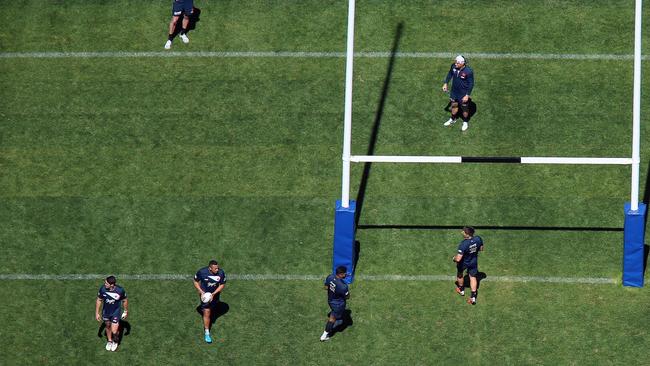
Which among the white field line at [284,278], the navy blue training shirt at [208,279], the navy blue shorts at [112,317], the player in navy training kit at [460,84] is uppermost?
the player in navy training kit at [460,84]

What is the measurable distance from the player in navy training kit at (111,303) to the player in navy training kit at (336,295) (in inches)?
128

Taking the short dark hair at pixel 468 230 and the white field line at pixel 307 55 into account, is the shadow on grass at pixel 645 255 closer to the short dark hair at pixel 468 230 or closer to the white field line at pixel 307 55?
the short dark hair at pixel 468 230

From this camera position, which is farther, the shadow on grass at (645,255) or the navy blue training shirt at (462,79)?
the navy blue training shirt at (462,79)

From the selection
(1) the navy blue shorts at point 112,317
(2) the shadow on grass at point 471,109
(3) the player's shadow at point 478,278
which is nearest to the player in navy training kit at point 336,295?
(3) the player's shadow at point 478,278

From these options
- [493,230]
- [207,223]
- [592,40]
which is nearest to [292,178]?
[207,223]

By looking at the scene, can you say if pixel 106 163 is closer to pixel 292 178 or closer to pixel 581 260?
pixel 292 178

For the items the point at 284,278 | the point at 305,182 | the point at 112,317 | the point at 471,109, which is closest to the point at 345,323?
the point at 284,278

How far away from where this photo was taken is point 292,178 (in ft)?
88.7

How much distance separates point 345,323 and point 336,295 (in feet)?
3.34

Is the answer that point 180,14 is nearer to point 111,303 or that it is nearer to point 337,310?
point 111,303

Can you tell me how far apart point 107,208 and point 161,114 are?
2346mm

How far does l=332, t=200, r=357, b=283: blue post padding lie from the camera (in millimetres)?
25062

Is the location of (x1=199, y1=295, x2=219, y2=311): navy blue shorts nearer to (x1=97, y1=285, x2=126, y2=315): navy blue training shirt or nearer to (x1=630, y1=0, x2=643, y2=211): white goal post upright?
(x1=97, y1=285, x2=126, y2=315): navy blue training shirt

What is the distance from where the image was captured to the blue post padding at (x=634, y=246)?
2484cm
